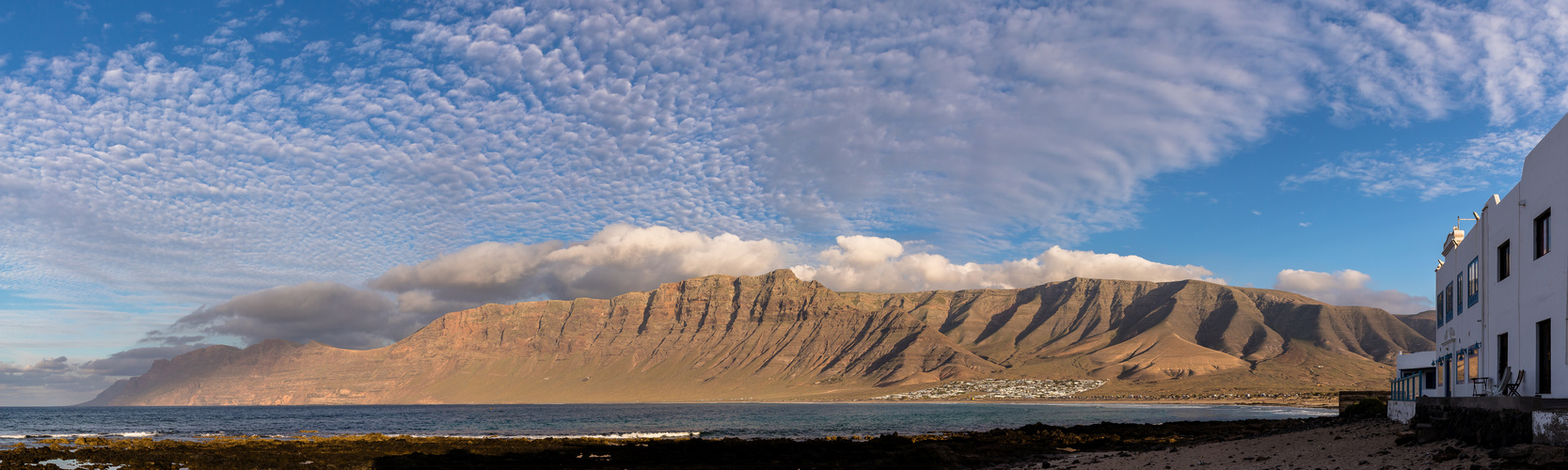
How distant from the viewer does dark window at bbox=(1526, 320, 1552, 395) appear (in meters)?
19.0

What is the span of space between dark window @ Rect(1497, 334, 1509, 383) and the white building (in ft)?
0.10

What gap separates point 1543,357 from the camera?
19.4 meters

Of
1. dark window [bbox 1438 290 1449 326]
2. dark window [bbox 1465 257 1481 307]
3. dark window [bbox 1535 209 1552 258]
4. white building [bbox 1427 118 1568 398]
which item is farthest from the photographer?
dark window [bbox 1438 290 1449 326]

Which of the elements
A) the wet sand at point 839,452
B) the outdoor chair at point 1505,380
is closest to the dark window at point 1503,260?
the outdoor chair at point 1505,380

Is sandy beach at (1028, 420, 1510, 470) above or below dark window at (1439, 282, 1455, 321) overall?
below

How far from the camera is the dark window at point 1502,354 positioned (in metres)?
22.5

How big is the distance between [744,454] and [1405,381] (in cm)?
2881

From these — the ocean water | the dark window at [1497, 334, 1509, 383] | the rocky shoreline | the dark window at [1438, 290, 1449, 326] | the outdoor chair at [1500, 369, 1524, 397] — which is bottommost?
the ocean water

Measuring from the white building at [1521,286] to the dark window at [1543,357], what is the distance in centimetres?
2

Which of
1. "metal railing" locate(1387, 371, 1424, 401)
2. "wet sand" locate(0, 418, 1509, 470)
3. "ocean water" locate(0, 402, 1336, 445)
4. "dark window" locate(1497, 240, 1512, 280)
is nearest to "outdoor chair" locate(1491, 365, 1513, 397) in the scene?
"dark window" locate(1497, 240, 1512, 280)

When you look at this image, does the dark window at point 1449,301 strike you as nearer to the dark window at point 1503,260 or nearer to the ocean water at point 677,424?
the dark window at point 1503,260

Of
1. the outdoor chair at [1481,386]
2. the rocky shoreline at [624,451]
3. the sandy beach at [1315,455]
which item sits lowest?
the rocky shoreline at [624,451]

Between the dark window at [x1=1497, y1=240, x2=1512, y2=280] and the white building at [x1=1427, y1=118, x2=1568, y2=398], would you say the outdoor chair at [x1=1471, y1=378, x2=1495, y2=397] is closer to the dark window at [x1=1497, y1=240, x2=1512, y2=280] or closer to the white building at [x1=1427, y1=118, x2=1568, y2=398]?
the white building at [x1=1427, y1=118, x2=1568, y2=398]

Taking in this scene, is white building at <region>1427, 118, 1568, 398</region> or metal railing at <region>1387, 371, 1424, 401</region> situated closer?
white building at <region>1427, 118, 1568, 398</region>
